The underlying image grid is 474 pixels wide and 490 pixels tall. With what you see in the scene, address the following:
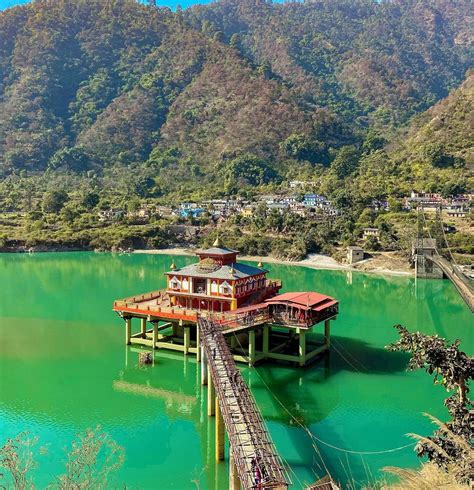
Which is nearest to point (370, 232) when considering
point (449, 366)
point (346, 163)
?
point (346, 163)

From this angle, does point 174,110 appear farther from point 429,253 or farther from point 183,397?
point 183,397

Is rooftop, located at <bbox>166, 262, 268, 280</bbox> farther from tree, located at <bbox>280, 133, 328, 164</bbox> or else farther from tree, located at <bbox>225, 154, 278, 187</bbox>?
tree, located at <bbox>280, 133, 328, 164</bbox>

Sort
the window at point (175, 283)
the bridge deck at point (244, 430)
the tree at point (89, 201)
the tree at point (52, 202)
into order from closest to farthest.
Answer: the bridge deck at point (244, 430), the window at point (175, 283), the tree at point (52, 202), the tree at point (89, 201)

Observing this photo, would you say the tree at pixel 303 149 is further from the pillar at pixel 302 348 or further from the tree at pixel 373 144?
the pillar at pixel 302 348

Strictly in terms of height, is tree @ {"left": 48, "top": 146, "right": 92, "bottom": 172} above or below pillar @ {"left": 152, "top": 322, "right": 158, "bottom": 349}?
above

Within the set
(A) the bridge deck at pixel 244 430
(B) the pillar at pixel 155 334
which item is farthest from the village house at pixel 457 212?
(A) the bridge deck at pixel 244 430

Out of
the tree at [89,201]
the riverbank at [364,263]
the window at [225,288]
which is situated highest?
the tree at [89,201]

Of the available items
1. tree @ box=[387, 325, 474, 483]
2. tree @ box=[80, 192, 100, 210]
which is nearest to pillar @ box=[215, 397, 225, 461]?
tree @ box=[387, 325, 474, 483]
